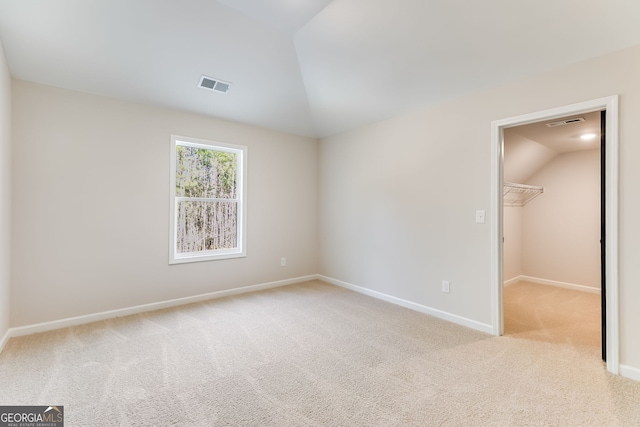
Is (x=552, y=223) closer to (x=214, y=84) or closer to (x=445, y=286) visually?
(x=445, y=286)

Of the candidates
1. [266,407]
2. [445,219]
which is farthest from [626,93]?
[266,407]

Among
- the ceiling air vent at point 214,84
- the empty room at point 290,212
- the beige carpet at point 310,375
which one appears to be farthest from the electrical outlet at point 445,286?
the ceiling air vent at point 214,84

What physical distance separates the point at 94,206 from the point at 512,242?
595 cm

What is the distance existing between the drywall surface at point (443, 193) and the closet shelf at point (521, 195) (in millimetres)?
1959

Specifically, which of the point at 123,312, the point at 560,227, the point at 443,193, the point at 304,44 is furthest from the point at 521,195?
the point at 123,312

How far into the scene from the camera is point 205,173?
4000mm

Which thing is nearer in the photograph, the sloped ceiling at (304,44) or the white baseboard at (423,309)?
the sloped ceiling at (304,44)

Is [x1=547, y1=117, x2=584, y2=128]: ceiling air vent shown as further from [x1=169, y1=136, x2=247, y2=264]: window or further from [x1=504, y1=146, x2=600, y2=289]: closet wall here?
[x1=169, y1=136, x2=247, y2=264]: window

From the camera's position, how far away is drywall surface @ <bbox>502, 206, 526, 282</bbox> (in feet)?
15.5

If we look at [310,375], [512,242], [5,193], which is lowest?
[310,375]

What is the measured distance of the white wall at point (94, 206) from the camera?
2.80 metres

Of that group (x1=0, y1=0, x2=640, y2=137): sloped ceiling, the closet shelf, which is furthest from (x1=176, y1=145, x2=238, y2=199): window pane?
the closet shelf

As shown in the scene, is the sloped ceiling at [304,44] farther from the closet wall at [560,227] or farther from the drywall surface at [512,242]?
the drywall surface at [512,242]

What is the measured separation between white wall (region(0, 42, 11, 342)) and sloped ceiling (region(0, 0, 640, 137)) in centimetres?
29
